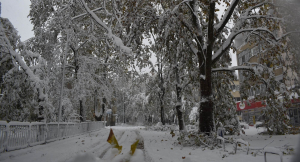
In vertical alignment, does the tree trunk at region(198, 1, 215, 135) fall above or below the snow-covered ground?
above

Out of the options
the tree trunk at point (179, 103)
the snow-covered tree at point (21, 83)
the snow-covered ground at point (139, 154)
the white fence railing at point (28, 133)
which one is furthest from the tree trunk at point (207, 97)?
the snow-covered tree at point (21, 83)

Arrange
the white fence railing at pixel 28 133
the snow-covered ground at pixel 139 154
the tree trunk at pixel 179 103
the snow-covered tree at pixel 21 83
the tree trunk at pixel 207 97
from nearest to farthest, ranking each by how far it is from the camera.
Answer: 1. the snow-covered ground at pixel 139 154
2. the white fence railing at pixel 28 133
3. the tree trunk at pixel 207 97
4. the snow-covered tree at pixel 21 83
5. the tree trunk at pixel 179 103

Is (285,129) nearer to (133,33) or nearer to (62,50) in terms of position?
(133,33)

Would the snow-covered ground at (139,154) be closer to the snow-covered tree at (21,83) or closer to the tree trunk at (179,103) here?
the snow-covered tree at (21,83)

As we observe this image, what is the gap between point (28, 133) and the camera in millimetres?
10609

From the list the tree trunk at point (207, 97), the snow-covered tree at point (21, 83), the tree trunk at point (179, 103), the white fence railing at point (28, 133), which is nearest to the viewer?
the white fence railing at point (28, 133)

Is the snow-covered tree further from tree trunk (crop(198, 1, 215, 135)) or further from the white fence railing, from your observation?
tree trunk (crop(198, 1, 215, 135))

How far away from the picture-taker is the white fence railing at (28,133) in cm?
836

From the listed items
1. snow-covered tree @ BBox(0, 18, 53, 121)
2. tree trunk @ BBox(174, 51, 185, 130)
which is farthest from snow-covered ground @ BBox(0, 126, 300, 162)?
tree trunk @ BBox(174, 51, 185, 130)

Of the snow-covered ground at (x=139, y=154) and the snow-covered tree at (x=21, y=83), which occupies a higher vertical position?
the snow-covered tree at (x=21, y=83)

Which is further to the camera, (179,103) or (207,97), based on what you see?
(179,103)

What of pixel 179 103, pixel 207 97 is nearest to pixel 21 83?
pixel 207 97

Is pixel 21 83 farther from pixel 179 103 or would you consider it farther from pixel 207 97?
pixel 179 103

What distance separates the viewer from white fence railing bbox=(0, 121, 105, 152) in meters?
8.36
